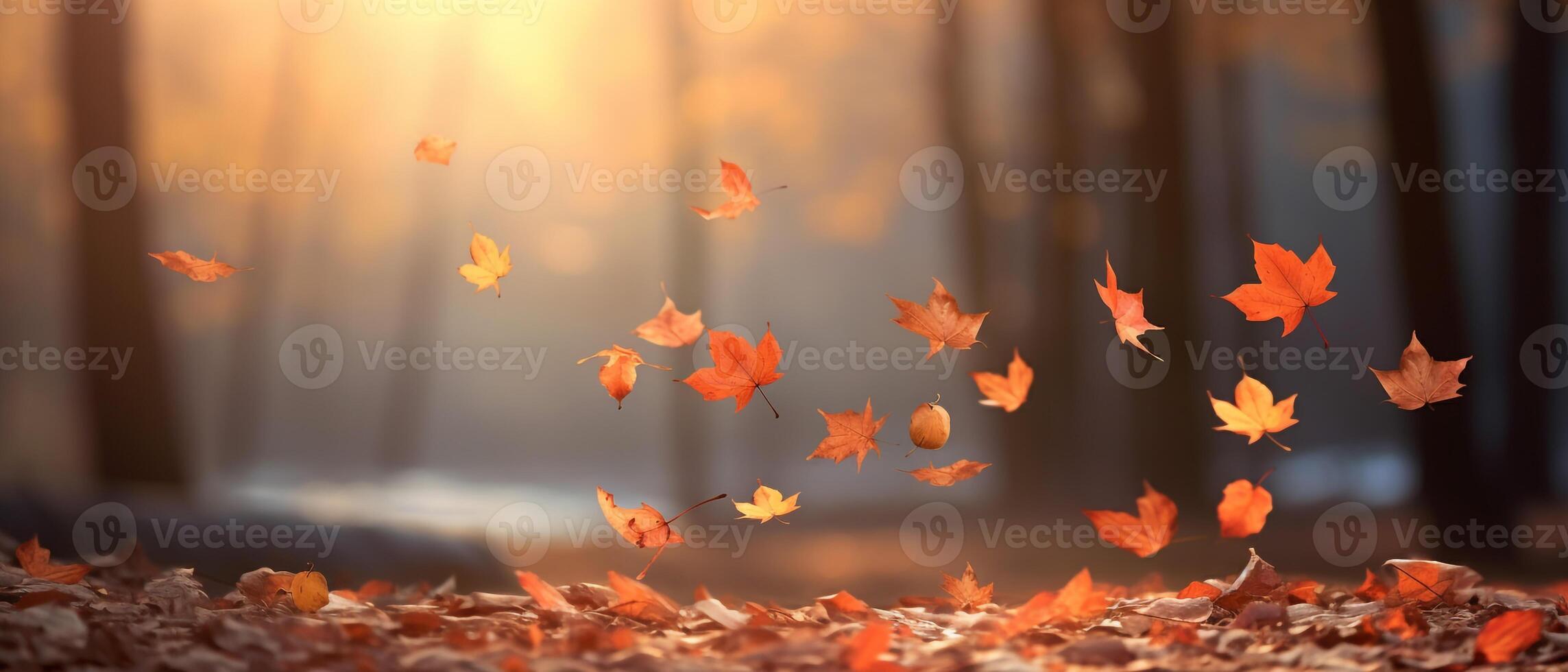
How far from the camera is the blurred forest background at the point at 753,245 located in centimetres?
131

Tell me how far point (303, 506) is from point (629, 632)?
77 cm

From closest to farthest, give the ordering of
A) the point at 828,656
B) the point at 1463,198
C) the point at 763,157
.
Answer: the point at 828,656, the point at 1463,198, the point at 763,157

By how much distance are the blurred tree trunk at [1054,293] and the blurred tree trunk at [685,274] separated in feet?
1.53

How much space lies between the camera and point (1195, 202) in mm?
1375

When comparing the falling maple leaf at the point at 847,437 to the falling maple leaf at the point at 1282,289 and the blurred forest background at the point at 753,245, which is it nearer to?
the blurred forest background at the point at 753,245

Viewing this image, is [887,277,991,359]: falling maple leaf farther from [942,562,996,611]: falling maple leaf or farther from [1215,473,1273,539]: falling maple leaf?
[1215,473,1273,539]: falling maple leaf

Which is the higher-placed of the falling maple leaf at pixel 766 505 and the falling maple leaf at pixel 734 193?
the falling maple leaf at pixel 734 193

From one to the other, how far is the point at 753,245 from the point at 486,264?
398 millimetres

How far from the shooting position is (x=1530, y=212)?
129cm

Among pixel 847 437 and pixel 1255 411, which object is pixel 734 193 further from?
pixel 1255 411

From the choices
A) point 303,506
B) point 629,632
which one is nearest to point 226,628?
point 629,632

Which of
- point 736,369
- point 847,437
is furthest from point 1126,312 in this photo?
point 736,369

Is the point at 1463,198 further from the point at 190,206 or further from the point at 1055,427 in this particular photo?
the point at 190,206

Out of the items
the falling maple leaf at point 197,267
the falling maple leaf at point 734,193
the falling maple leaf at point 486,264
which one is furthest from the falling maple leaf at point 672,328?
the falling maple leaf at point 197,267
